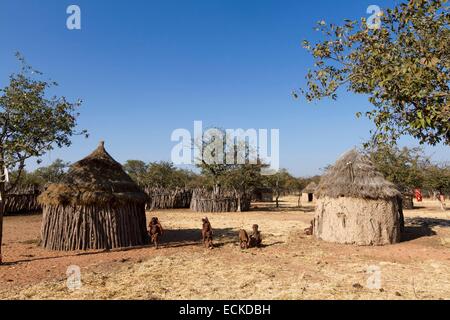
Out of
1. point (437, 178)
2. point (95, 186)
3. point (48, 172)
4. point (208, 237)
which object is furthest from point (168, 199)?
point (48, 172)

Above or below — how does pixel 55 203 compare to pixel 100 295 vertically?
above

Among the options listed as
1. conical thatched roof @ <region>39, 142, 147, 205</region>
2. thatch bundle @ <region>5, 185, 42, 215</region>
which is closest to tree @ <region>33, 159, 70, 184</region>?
thatch bundle @ <region>5, 185, 42, 215</region>

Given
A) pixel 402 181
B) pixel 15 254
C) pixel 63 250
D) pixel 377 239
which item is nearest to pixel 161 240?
pixel 63 250

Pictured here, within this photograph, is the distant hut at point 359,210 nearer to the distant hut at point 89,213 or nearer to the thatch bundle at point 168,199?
the distant hut at point 89,213

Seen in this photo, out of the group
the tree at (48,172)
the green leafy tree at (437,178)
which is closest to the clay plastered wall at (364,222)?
the green leafy tree at (437,178)

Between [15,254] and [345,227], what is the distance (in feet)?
38.7

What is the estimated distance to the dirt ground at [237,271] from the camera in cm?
744

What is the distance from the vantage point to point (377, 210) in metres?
13.4

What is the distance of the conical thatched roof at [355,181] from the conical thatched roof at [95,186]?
753cm

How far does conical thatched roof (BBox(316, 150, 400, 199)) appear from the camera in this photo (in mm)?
13422

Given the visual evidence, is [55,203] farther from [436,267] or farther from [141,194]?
[436,267]

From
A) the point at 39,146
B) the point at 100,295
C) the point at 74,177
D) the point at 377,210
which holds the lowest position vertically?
the point at 100,295

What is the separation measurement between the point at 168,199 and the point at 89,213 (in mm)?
19343

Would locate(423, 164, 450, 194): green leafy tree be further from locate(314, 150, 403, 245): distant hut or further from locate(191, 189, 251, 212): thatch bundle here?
locate(314, 150, 403, 245): distant hut
